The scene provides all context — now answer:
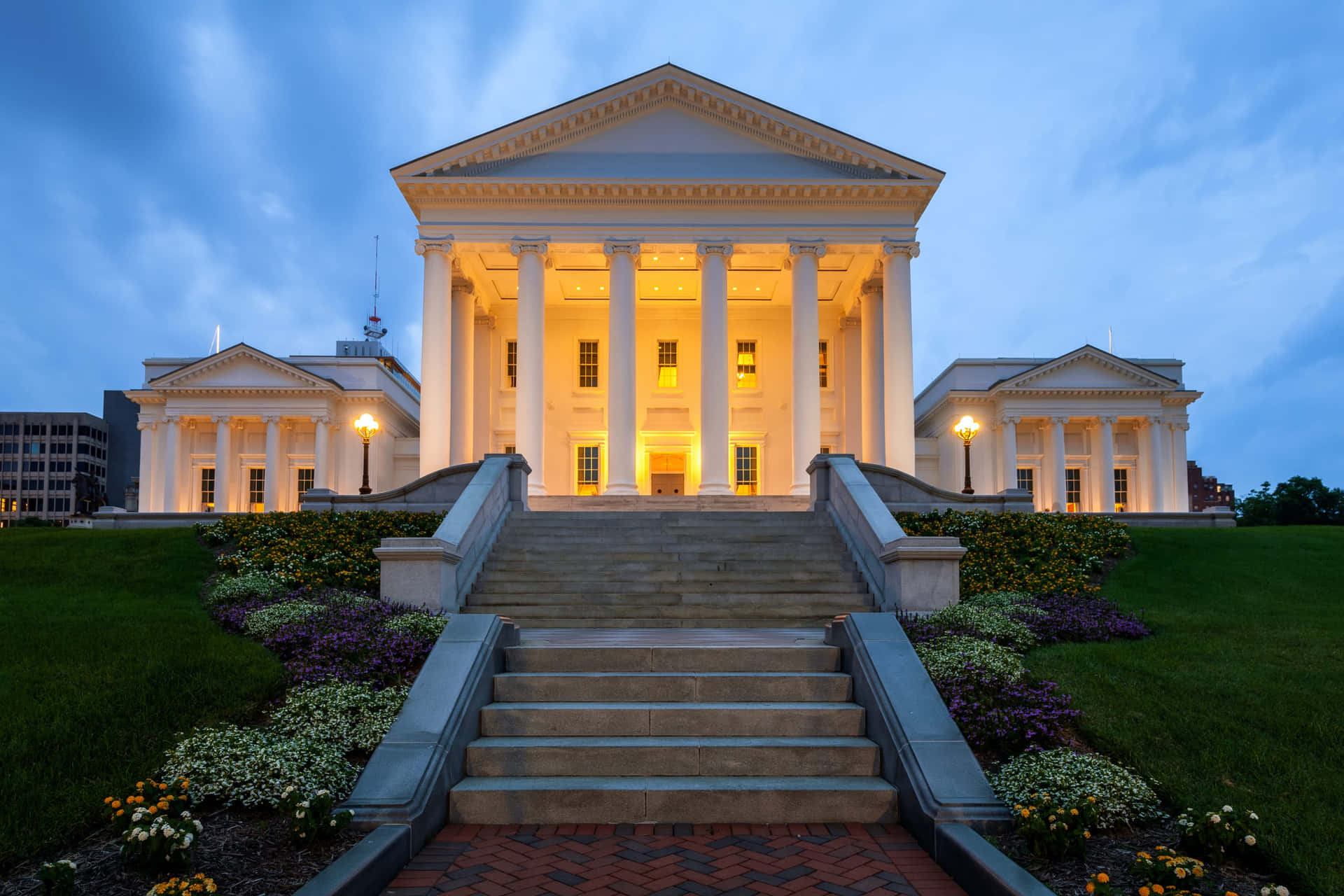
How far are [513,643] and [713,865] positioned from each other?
4.22 m

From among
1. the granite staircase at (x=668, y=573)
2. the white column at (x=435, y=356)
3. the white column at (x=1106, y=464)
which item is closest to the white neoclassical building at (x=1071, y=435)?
the white column at (x=1106, y=464)

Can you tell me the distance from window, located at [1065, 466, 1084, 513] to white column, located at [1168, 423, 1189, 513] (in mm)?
4416

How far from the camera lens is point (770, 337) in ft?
125

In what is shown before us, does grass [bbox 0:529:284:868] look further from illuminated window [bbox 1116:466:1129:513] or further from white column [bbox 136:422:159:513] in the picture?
illuminated window [bbox 1116:466:1129:513]

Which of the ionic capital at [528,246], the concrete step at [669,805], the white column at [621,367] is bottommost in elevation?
the concrete step at [669,805]

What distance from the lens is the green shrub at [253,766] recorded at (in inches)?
261

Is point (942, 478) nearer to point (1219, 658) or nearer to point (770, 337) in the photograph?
point (770, 337)

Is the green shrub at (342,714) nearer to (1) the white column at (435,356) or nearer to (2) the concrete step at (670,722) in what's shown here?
(2) the concrete step at (670,722)

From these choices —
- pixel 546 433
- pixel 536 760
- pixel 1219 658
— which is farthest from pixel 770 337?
pixel 536 760

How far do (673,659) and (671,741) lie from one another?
1.42 meters

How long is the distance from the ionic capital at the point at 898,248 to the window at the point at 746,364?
8809 mm

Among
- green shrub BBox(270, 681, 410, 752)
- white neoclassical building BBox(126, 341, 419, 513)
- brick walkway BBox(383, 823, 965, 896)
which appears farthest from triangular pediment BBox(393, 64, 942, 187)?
brick walkway BBox(383, 823, 965, 896)

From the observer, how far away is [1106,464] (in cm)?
4525

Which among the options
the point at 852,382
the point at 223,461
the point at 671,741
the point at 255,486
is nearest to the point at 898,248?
the point at 852,382
